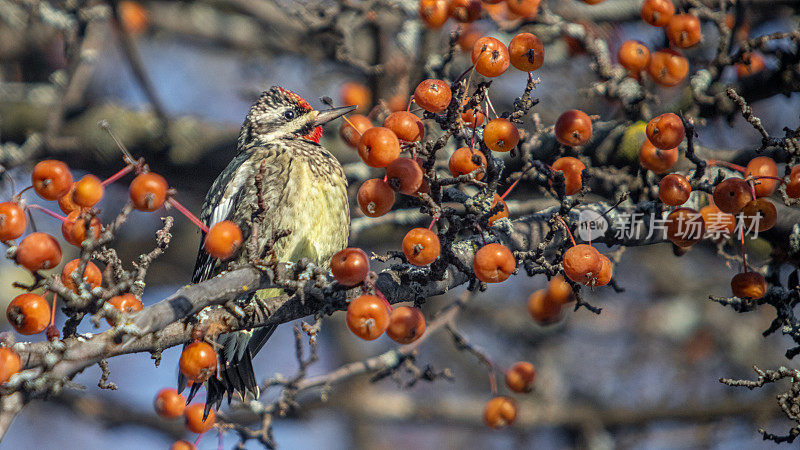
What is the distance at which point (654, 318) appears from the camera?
701cm

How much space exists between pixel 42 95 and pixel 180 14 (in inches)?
64.9

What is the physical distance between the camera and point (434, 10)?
332 centimetres

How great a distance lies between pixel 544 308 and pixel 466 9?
142 centimetres

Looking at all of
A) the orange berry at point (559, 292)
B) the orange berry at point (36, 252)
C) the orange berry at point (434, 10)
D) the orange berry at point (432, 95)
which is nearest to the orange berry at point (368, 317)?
the orange berry at point (432, 95)

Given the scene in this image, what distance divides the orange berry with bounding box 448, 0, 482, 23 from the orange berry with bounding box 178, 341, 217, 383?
6.03 feet

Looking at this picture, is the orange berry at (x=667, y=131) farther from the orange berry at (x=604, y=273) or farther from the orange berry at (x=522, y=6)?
the orange berry at (x=522, y=6)

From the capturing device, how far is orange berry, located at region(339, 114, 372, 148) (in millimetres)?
2818

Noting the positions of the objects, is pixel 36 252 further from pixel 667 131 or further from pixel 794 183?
pixel 794 183

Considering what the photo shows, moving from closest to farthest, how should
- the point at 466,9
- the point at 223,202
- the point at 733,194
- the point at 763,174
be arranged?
the point at 733,194 < the point at 763,174 < the point at 466,9 < the point at 223,202

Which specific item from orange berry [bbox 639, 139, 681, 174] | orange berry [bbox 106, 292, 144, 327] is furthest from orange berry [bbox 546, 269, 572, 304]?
orange berry [bbox 106, 292, 144, 327]

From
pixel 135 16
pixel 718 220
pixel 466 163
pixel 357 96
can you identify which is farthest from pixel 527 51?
pixel 135 16

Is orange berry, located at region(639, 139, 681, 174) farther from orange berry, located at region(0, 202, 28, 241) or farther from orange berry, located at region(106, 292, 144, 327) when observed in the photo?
orange berry, located at region(0, 202, 28, 241)

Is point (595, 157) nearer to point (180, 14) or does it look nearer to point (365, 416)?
point (365, 416)

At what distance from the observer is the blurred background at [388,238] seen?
470 centimetres
